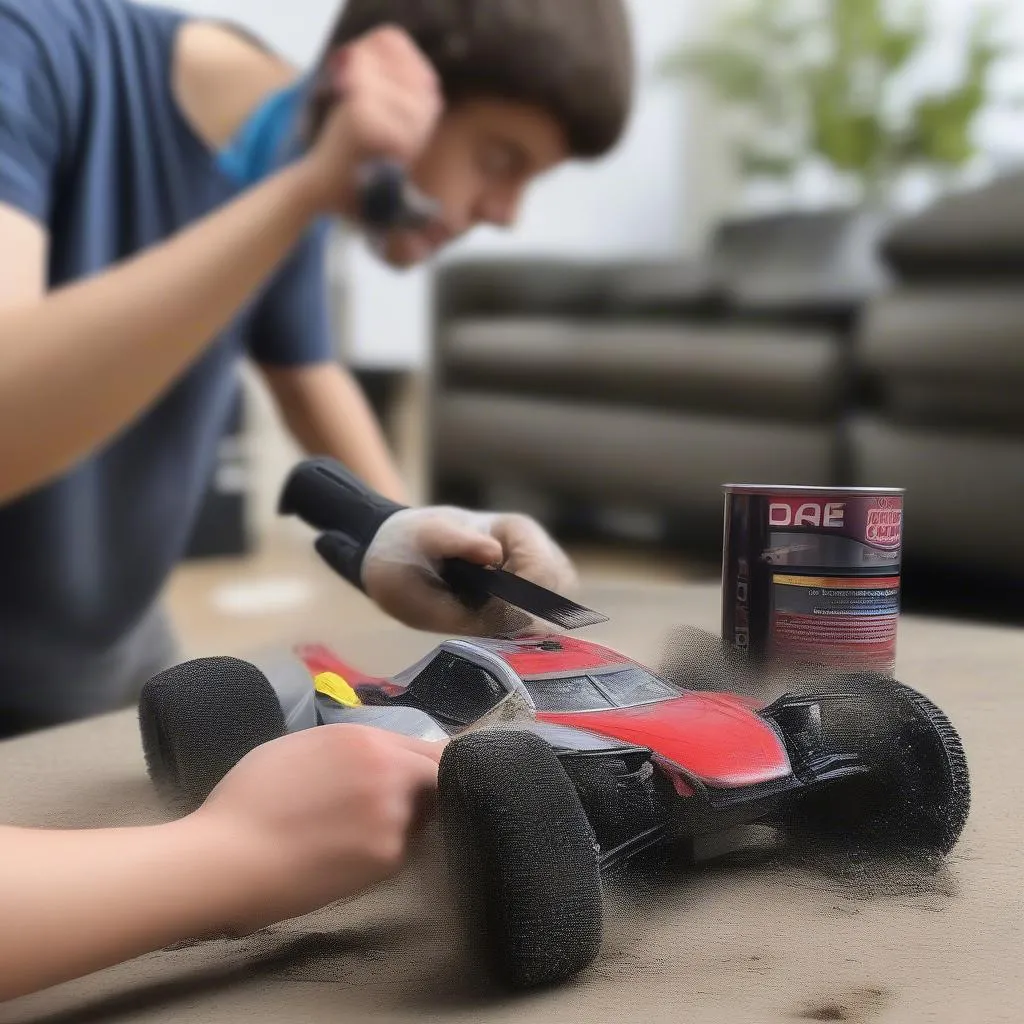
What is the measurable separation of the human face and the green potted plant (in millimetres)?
1769

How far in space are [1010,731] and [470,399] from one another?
6.38 ft

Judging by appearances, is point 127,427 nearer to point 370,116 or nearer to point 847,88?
point 370,116

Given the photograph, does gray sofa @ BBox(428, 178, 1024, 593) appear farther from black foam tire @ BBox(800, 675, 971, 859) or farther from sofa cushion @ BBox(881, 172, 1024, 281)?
black foam tire @ BBox(800, 675, 971, 859)

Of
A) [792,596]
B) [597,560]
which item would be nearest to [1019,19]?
[597,560]

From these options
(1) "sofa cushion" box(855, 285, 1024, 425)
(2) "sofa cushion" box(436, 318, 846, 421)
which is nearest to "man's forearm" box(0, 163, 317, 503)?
(1) "sofa cushion" box(855, 285, 1024, 425)

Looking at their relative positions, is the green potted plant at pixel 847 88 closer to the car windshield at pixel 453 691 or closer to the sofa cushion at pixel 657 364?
the sofa cushion at pixel 657 364

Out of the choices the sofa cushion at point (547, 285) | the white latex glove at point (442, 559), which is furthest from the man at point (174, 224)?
the sofa cushion at point (547, 285)

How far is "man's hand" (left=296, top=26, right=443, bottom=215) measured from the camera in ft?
1.86

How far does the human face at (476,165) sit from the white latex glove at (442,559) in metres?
0.32

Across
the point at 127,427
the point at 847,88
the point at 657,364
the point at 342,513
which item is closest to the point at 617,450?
the point at 657,364

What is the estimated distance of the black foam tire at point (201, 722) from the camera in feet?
1.23

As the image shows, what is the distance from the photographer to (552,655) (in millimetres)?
387

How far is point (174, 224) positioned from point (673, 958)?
2.29ft

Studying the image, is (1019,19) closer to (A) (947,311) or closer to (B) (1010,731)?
(A) (947,311)
